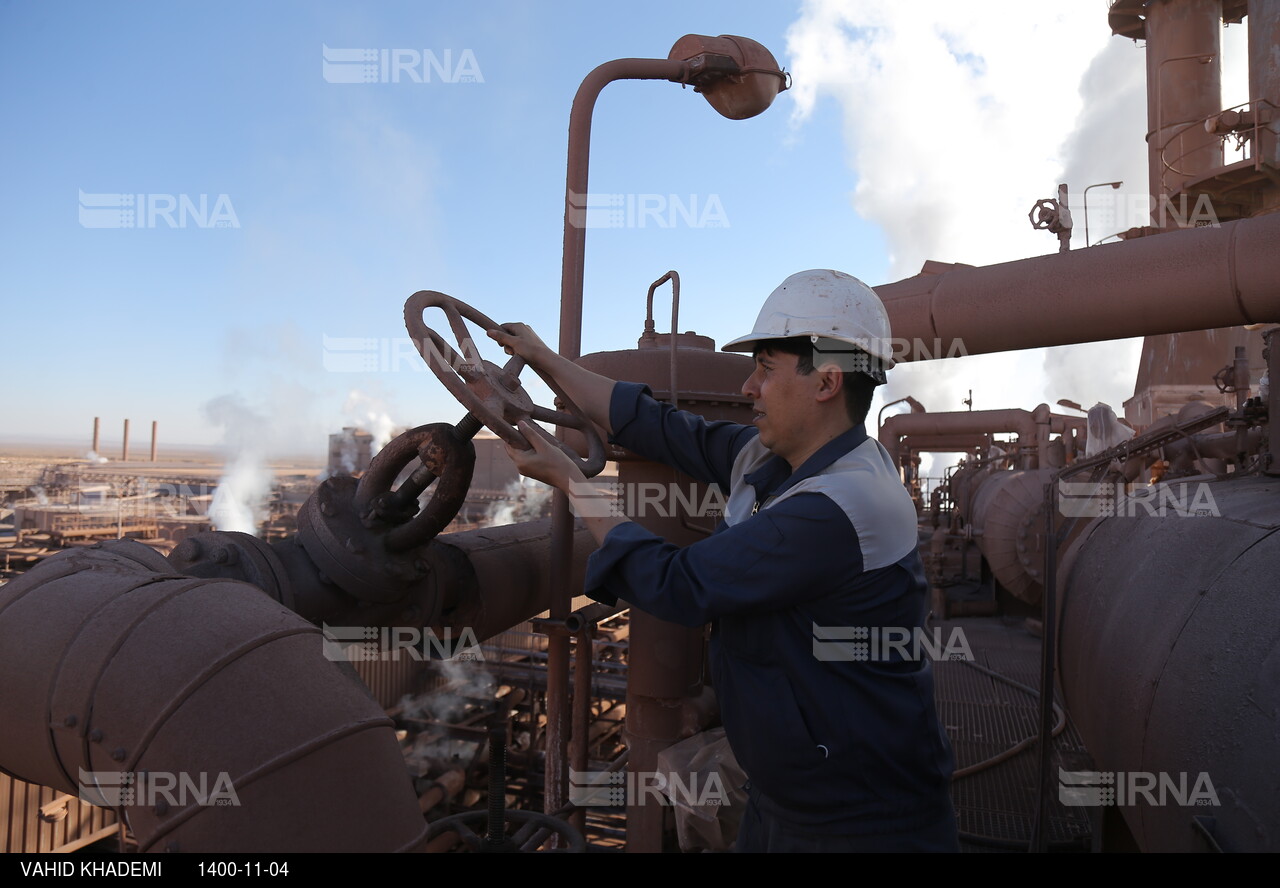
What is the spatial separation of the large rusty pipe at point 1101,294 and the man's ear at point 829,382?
190 centimetres

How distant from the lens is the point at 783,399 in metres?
1.92

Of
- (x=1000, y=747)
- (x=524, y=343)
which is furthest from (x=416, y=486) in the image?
(x=1000, y=747)

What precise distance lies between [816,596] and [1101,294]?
2299 mm

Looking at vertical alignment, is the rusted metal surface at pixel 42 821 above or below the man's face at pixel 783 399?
below

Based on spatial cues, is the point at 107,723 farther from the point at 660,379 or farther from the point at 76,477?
the point at 76,477

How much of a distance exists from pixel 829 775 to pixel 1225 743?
3.20 feet

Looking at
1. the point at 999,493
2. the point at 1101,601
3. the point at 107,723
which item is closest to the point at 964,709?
the point at 1101,601

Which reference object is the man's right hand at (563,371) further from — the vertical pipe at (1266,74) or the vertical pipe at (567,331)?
the vertical pipe at (1266,74)

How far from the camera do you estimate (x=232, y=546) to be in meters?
2.42

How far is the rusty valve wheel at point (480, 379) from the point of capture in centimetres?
198

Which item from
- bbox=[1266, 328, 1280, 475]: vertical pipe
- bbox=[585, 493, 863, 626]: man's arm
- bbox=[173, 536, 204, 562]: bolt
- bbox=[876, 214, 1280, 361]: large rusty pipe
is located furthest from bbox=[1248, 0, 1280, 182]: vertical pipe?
bbox=[173, 536, 204, 562]: bolt

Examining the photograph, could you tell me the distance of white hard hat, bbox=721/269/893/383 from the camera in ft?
6.12

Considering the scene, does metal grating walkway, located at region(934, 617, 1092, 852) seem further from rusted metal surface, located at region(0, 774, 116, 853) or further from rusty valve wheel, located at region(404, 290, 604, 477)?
rusted metal surface, located at region(0, 774, 116, 853)

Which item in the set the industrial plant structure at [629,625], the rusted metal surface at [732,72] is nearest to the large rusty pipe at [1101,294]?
the industrial plant structure at [629,625]
